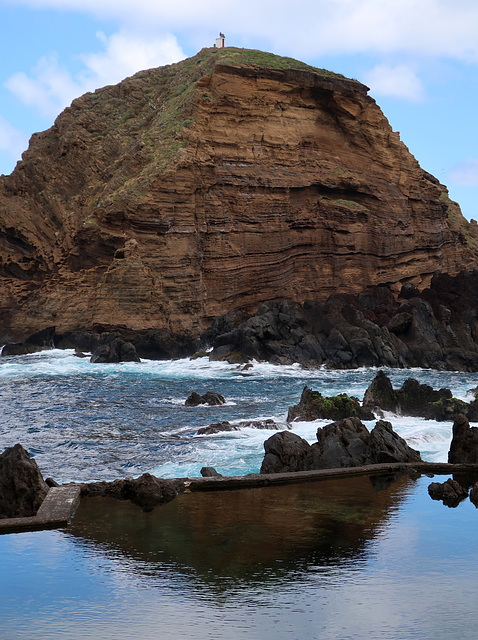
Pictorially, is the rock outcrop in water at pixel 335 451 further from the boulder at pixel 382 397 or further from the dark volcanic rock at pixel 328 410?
the boulder at pixel 382 397

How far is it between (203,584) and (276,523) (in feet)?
10.5

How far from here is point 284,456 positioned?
1903 centimetres

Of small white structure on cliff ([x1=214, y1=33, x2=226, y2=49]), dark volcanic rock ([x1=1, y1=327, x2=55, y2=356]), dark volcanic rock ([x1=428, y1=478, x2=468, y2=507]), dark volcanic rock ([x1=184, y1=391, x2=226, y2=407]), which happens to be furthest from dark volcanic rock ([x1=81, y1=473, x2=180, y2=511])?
small white structure on cliff ([x1=214, y1=33, x2=226, y2=49])

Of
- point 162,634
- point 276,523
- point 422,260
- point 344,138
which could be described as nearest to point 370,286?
point 422,260

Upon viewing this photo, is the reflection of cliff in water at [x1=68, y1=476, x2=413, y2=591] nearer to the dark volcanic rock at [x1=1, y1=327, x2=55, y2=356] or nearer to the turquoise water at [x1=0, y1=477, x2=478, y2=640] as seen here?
the turquoise water at [x1=0, y1=477, x2=478, y2=640]

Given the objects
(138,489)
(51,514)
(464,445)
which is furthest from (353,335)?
(51,514)

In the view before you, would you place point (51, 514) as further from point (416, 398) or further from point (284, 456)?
point (416, 398)

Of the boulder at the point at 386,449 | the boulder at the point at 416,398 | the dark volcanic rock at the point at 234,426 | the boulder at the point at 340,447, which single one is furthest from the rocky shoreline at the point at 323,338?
the boulder at the point at 386,449

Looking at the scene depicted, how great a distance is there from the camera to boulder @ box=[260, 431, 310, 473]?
18812 mm

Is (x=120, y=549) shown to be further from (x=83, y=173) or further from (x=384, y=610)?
(x=83, y=173)

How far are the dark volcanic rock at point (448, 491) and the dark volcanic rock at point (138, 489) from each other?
5.18 m

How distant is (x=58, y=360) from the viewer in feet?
177

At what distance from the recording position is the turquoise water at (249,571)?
30.6ft

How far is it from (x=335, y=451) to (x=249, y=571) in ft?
26.7
